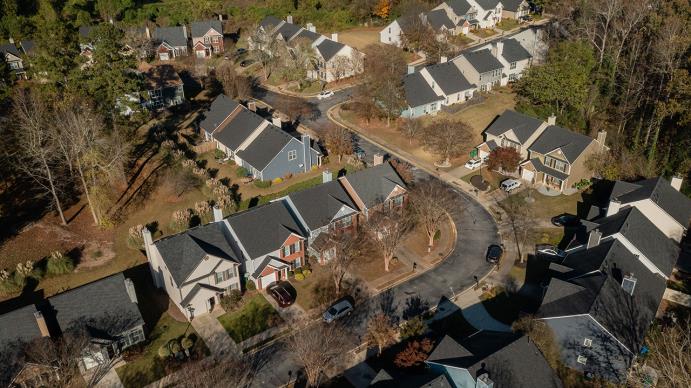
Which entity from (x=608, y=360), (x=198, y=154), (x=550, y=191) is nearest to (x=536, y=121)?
(x=550, y=191)

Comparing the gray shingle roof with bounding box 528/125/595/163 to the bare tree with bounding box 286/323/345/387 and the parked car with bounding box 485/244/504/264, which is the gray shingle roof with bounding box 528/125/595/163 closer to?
the parked car with bounding box 485/244/504/264

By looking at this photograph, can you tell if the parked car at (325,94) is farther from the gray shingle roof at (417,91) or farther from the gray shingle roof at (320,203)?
the gray shingle roof at (320,203)

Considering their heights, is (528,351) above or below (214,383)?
above

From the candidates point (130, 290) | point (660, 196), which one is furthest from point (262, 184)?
point (660, 196)

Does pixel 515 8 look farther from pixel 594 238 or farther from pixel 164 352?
pixel 164 352

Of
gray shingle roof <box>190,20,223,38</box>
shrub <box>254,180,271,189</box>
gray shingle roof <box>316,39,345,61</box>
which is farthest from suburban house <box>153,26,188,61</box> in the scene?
shrub <box>254,180,271,189</box>

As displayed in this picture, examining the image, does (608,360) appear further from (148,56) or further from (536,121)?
(148,56)
